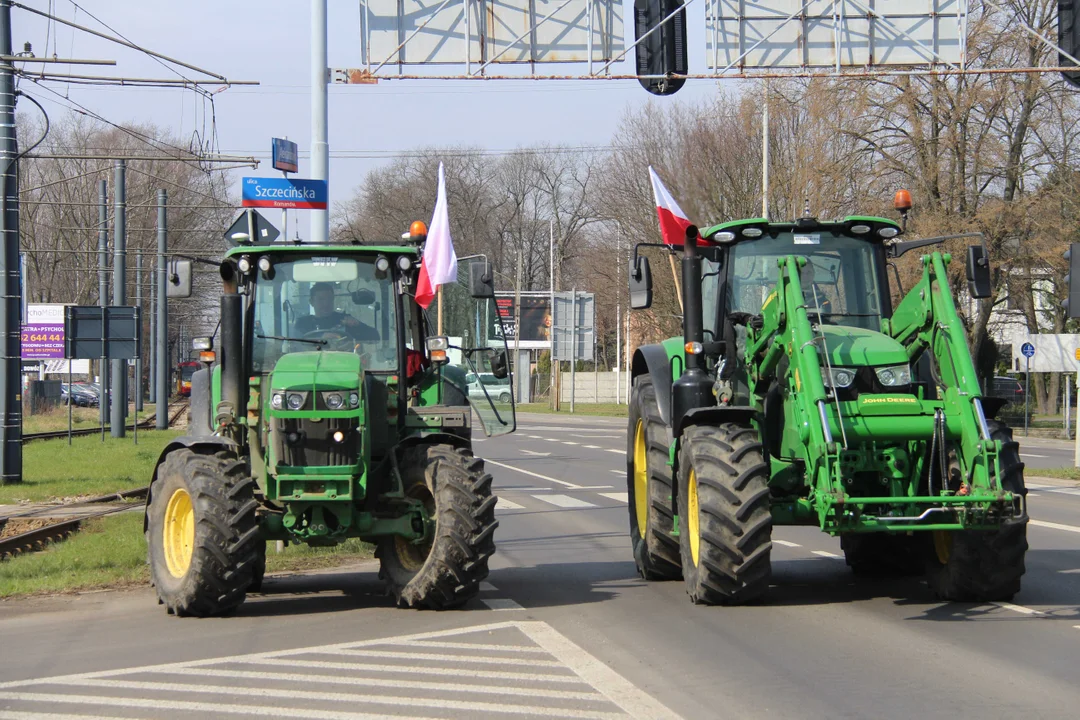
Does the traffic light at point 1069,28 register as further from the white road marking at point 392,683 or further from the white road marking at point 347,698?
the white road marking at point 347,698

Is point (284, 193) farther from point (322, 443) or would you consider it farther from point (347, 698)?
point (347, 698)

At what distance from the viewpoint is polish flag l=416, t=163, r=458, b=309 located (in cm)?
1086

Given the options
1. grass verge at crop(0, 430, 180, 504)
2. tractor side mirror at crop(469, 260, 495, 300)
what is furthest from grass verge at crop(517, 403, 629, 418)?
tractor side mirror at crop(469, 260, 495, 300)

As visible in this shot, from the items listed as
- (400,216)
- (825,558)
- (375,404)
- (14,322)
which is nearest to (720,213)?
(14,322)

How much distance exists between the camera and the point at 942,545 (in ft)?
32.0

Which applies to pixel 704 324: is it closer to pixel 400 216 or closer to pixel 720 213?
pixel 720 213

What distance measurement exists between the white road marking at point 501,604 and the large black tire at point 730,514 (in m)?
1.36

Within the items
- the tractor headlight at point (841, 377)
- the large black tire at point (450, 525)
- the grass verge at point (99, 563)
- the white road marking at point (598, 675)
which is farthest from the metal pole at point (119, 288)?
the tractor headlight at point (841, 377)

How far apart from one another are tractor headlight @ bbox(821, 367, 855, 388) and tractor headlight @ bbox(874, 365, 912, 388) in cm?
22

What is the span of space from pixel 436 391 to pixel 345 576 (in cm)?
203

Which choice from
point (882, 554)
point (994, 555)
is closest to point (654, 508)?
point (882, 554)

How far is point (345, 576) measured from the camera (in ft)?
38.7

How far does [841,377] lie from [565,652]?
2.80m

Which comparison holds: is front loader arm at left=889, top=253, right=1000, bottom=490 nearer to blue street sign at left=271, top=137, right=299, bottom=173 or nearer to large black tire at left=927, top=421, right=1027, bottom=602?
large black tire at left=927, top=421, right=1027, bottom=602
